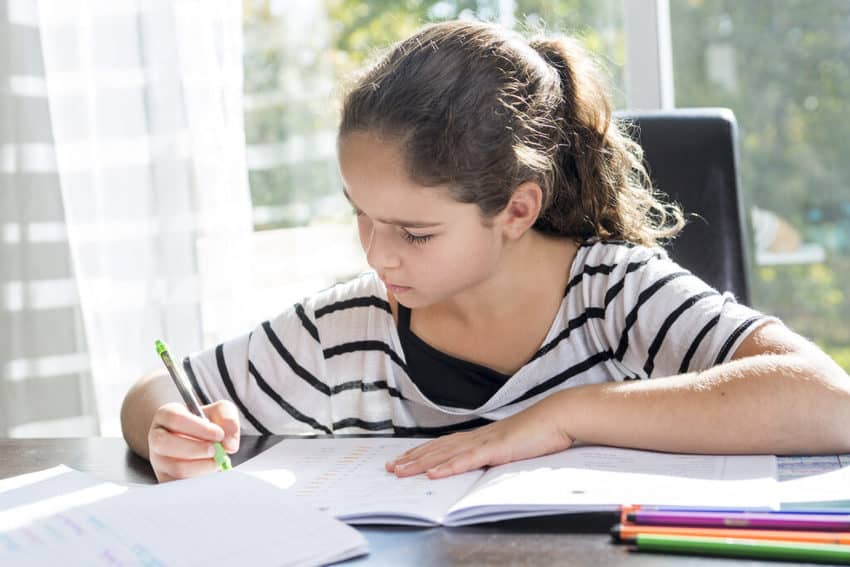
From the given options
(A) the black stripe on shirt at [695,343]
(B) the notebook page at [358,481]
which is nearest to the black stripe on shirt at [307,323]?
(B) the notebook page at [358,481]

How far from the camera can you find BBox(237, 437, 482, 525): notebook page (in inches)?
29.8

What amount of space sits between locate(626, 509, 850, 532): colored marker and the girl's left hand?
203mm

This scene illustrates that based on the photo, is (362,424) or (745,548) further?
(362,424)

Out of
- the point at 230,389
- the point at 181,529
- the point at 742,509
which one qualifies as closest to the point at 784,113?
the point at 230,389

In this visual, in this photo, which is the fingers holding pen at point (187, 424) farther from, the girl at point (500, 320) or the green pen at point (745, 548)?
the green pen at point (745, 548)

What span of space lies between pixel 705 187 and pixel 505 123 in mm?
361

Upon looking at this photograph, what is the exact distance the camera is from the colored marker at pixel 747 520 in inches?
25.8

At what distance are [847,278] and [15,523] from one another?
2.08 meters

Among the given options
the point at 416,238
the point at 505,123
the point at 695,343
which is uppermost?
the point at 505,123

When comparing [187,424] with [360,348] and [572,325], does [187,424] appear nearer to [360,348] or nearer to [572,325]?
[360,348]

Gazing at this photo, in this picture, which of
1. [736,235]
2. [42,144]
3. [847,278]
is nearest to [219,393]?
[736,235]

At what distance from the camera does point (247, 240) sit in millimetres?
2154

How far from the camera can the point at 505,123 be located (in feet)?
3.68

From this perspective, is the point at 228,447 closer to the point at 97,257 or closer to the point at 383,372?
the point at 383,372
